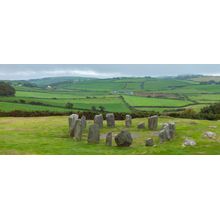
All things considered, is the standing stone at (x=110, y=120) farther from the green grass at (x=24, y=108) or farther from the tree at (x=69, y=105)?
the tree at (x=69, y=105)

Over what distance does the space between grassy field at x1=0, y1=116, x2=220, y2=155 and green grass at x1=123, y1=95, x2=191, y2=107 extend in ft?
42.3

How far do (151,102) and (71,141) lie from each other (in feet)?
75.3

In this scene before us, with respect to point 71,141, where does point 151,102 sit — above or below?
below

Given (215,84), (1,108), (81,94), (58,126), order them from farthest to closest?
1. (215,84)
2. (81,94)
3. (1,108)
4. (58,126)

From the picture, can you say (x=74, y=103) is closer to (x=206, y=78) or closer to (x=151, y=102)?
(x=151, y=102)

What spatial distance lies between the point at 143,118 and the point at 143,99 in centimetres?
1303

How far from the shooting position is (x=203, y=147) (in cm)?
1950

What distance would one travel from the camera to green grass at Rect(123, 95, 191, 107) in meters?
41.2

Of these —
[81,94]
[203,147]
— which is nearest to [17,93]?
[81,94]

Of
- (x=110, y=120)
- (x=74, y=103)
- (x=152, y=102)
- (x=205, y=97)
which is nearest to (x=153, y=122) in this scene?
(x=110, y=120)

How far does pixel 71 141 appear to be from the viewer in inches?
835

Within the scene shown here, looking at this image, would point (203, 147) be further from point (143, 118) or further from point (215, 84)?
point (215, 84)

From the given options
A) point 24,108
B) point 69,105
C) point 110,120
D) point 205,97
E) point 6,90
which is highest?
point 110,120

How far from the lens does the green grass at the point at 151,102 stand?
135ft
